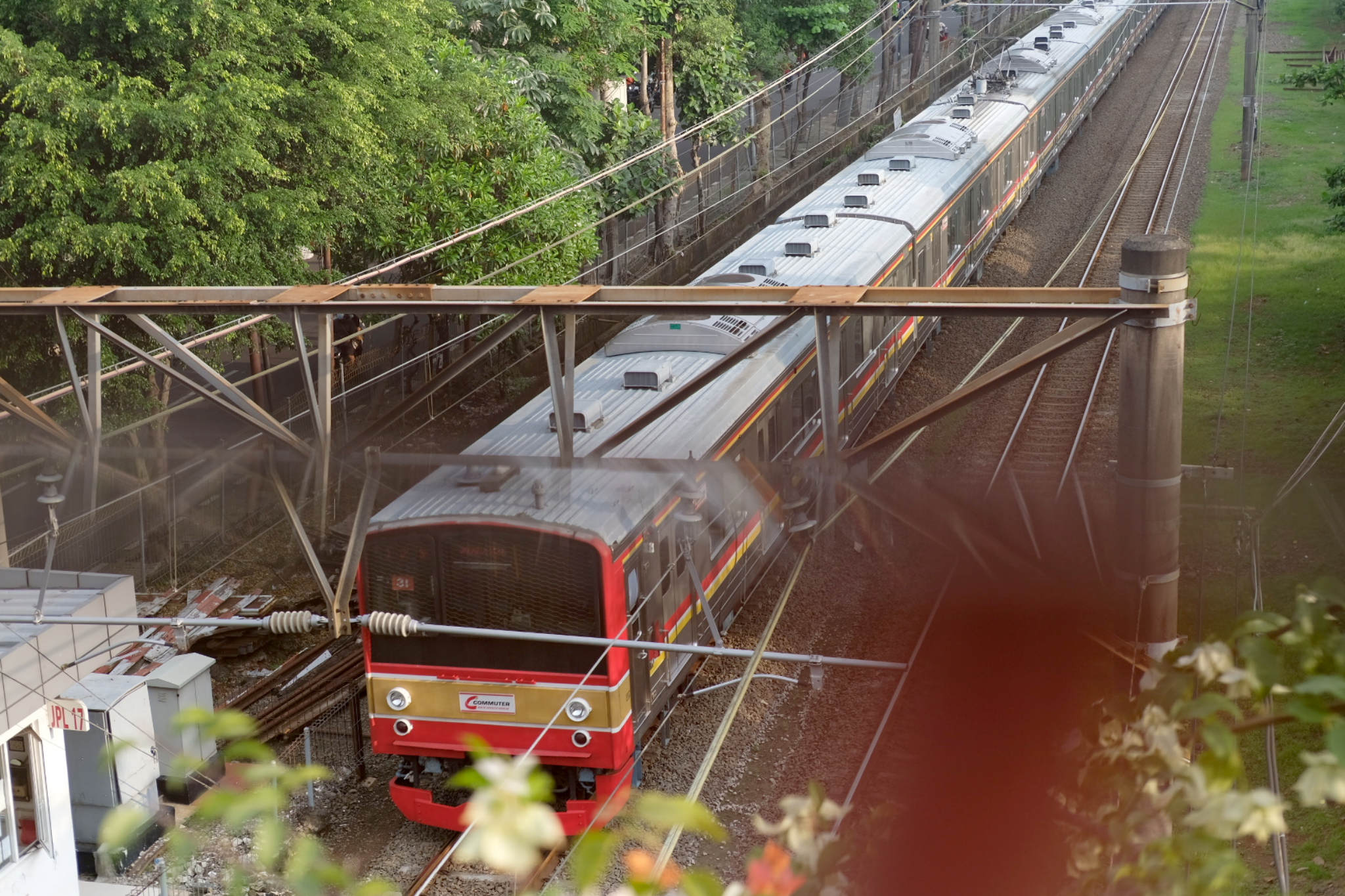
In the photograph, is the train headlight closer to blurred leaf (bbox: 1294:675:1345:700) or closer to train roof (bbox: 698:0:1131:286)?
train roof (bbox: 698:0:1131:286)

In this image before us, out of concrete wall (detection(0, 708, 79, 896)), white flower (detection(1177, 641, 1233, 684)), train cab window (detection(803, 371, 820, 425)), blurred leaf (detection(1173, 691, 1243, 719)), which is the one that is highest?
white flower (detection(1177, 641, 1233, 684))

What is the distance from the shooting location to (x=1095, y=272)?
22844mm

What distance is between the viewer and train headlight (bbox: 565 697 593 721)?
30.1 ft

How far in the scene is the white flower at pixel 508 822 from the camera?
1.46 meters

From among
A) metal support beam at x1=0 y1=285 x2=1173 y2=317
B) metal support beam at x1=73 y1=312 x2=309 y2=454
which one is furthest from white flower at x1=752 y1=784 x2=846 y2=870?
metal support beam at x1=73 y1=312 x2=309 y2=454

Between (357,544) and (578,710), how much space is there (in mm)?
1899

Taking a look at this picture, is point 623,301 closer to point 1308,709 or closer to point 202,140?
point 1308,709

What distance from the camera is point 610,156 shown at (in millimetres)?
25406

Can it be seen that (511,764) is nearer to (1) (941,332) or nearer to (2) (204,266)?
(2) (204,266)

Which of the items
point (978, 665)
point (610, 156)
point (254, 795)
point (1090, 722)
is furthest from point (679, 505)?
point (610, 156)

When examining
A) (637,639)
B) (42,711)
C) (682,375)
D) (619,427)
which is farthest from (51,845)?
(682,375)

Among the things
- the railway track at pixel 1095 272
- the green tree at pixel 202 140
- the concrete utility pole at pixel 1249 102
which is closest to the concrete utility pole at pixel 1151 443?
the railway track at pixel 1095 272

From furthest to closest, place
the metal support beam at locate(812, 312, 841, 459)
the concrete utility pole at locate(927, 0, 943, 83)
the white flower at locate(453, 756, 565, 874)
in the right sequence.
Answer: the concrete utility pole at locate(927, 0, 943, 83)
the metal support beam at locate(812, 312, 841, 459)
the white flower at locate(453, 756, 565, 874)

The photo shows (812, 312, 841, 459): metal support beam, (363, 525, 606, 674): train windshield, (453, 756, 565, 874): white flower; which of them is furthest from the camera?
(363, 525, 606, 674): train windshield
